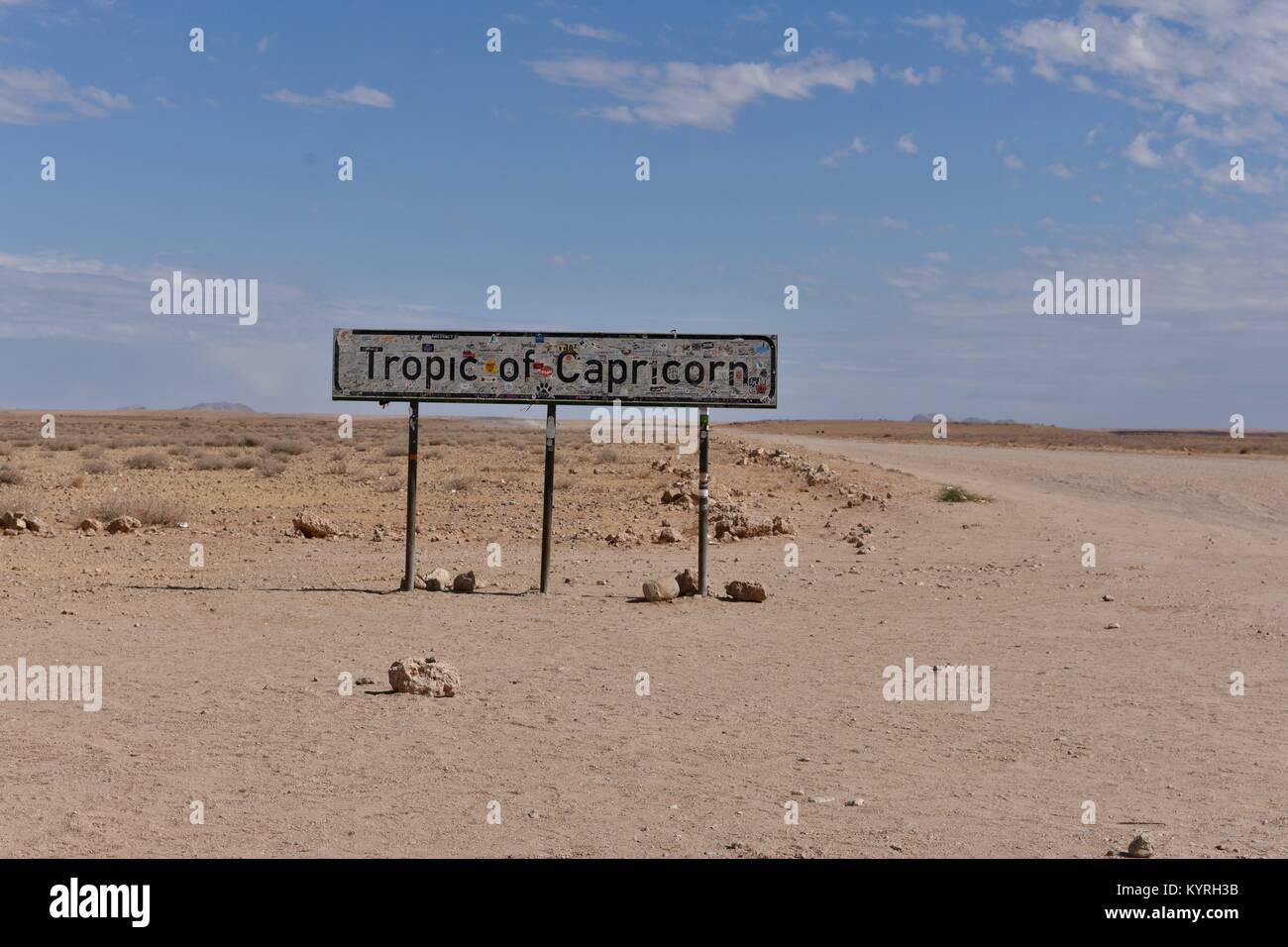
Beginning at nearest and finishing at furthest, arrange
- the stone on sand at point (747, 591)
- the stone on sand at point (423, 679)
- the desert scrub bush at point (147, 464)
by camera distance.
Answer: the stone on sand at point (423, 679)
the stone on sand at point (747, 591)
the desert scrub bush at point (147, 464)

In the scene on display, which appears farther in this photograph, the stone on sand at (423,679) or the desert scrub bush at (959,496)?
the desert scrub bush at (959,496)

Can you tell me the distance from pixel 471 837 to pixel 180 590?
927 cm

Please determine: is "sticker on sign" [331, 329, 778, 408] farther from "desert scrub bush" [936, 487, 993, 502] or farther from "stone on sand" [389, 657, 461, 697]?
"desert scrub bush" [936, 487, 993, 502]

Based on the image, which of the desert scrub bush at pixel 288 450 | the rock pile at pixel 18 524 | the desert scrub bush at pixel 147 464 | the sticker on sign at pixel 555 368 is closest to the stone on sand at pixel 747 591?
the sticker on sign at pixel 555 368

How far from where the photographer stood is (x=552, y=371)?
1456 centimetres

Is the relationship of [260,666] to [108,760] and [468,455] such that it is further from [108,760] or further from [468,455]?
[468,455]

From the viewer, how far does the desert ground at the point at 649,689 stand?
243 inches

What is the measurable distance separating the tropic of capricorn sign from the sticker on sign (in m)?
0.01

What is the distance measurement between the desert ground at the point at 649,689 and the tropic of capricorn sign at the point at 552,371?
7.41 ft

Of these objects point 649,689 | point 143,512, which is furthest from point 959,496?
point 649,689

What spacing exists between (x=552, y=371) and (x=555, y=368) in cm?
6

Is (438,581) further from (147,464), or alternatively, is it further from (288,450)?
(288,450)

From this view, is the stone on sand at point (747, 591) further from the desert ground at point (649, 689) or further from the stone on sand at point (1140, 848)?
the stone on sand at point (1140, 848)

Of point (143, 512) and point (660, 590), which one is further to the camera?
point (143, 512)
